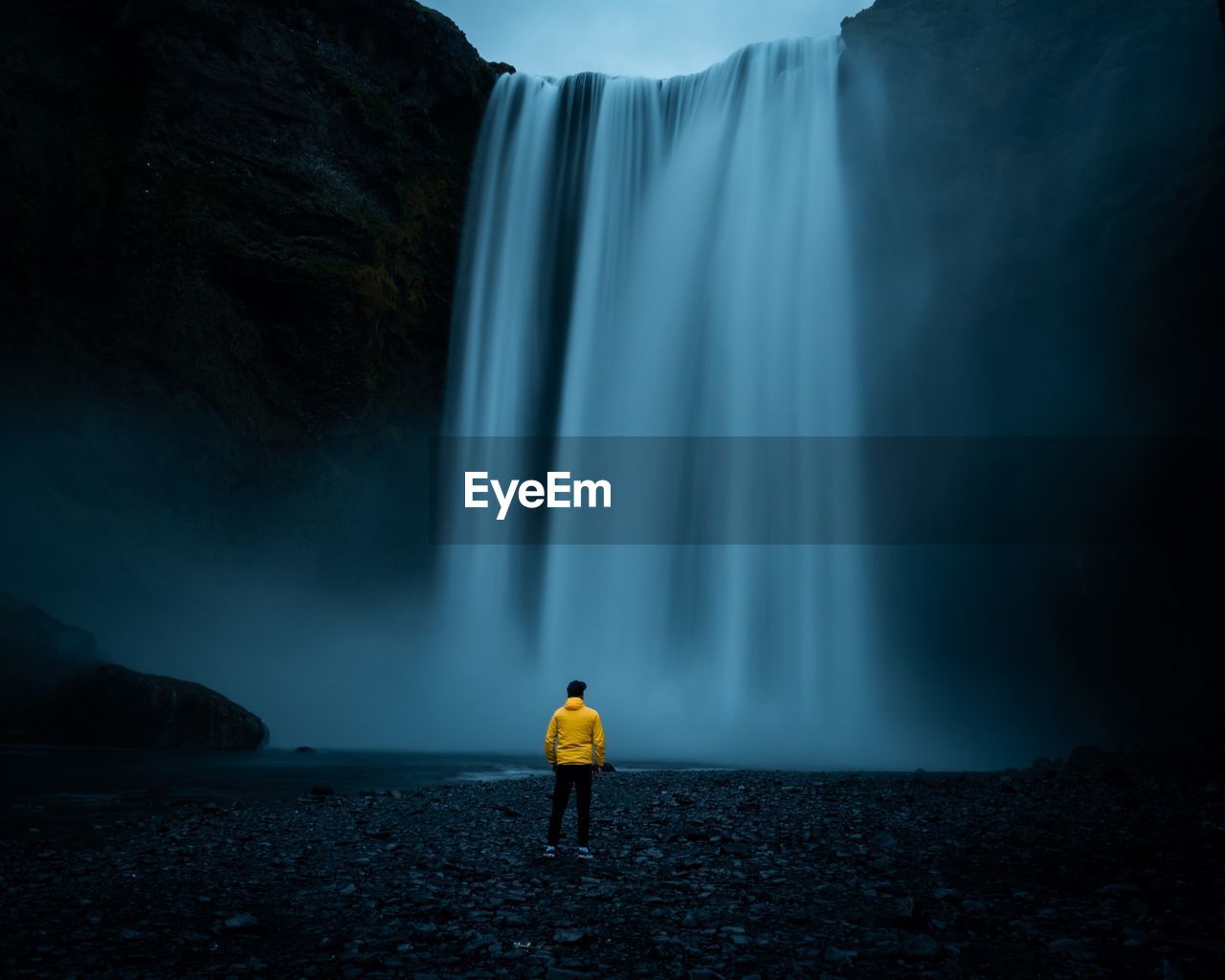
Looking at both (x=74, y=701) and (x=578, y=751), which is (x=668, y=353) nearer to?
(x=74, y=701)

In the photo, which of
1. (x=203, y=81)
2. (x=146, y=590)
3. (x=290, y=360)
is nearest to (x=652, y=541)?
(x=290, y=360)

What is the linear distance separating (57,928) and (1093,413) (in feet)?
93.3

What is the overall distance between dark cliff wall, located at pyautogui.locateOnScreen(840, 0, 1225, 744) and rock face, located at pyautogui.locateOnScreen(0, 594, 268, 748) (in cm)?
2473

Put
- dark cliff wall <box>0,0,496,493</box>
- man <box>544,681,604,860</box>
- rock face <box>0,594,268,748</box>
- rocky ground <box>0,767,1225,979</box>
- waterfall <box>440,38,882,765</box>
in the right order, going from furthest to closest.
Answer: waterfall <box>440,38,882,765</box> < dark cliff wall <box>0,0,496,493</box> < rock face <box>0,594,268,748</box> < man <box>544,681,604,860</box> < rocky ground <box>0,767,1225,979</box>

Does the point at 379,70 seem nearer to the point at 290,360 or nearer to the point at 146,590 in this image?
the point at 290,360

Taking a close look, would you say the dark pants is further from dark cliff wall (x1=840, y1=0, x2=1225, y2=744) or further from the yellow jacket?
dark cliff wall (x1=840, y1=0, x2=1225, y2=744)

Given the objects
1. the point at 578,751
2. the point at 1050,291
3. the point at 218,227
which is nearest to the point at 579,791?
the point at 578,751

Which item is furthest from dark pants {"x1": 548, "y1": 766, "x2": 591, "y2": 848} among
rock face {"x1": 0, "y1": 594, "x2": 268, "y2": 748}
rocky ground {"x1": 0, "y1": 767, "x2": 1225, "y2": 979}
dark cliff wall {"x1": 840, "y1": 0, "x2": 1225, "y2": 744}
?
rock face {"x1": 0, "y1": 594, "x2": 268, "y2": 748}

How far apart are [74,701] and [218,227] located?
692 inches

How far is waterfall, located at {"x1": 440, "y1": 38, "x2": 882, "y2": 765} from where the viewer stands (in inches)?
1195

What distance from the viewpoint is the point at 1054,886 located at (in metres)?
7.48

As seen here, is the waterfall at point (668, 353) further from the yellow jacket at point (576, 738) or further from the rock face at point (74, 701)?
the yellow jacket at point (576, 738)

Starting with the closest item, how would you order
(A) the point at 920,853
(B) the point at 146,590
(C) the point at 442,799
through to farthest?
1. (A) the point at 920,853
2. (C) the point at 442,799
3. (B) the point at 146,590

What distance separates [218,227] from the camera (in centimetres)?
3031
